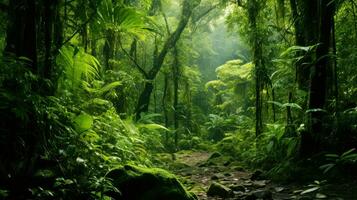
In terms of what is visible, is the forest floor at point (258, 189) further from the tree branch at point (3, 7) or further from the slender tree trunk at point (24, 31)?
the tree branch at point (3, 7)

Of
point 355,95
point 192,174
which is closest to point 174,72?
point 192,174

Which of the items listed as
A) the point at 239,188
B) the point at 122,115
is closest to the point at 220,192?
the point at 239,188

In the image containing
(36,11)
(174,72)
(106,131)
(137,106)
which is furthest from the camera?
(174,72)

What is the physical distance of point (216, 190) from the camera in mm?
5012

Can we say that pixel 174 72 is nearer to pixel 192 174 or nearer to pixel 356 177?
pixel 192 174

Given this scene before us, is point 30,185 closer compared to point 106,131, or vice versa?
point 30,185

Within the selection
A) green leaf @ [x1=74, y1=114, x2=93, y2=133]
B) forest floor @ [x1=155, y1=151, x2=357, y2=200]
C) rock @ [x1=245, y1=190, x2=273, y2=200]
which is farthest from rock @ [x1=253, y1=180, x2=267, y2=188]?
green leaf @ [x1=74, y1=114, x2=93, y2=133]

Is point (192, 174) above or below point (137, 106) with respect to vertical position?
below

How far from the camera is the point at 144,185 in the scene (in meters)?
3.97

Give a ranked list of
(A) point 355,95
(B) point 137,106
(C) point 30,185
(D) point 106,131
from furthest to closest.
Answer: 1. (B) point 137,106
2. (A) point 355,95
3. (D) point 106,131
4. (C) point 30,185

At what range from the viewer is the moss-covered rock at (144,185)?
3854 mm

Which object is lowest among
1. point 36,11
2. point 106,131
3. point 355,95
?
point 106,131

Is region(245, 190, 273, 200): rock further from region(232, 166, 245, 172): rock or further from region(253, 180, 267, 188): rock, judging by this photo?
region(232, 166, 245, 172): rock

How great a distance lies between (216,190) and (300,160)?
153 cm
